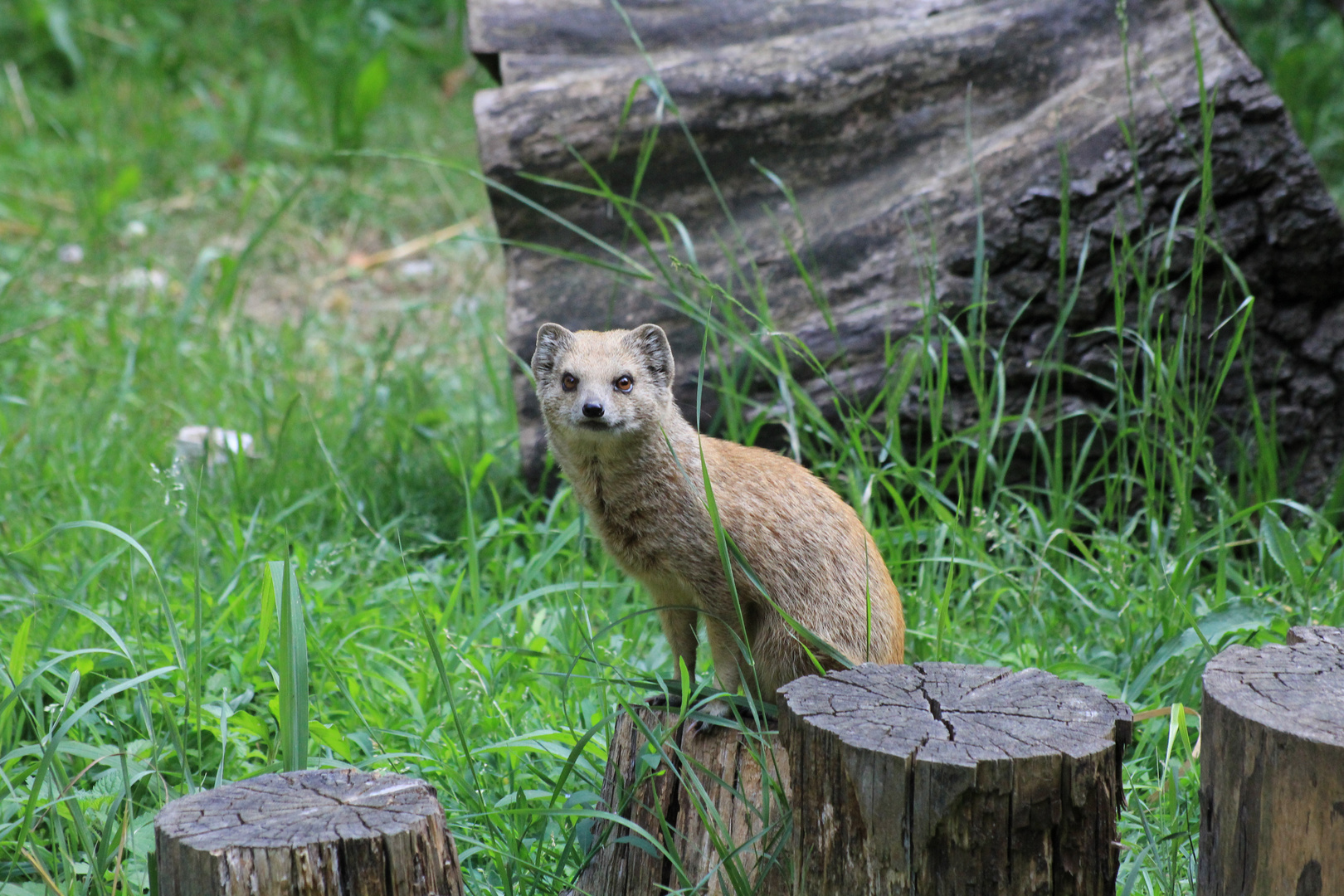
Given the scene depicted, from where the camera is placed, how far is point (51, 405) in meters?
4.96

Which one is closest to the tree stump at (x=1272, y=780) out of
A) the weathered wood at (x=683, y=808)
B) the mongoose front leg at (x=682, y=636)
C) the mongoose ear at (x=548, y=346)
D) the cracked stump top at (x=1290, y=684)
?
the cracked stump top at (x=1290, y=684)

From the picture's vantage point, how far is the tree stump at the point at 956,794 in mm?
1829

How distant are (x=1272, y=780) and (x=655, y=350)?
61.7 inches

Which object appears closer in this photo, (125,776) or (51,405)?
(125,776)

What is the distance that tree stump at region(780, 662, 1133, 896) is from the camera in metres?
1.83

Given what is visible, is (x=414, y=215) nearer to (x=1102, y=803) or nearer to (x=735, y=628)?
(x=735, y=628)

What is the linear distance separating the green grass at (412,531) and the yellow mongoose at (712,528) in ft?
0.70

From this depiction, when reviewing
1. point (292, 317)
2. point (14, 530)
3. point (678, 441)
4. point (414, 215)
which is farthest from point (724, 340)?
point (414, 215)

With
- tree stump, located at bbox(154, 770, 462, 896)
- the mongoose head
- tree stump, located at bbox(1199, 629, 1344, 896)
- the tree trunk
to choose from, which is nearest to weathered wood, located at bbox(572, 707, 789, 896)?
tree stump, located at bbox(154, 770, 462, 896)

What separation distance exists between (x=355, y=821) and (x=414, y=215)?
6.10 metres

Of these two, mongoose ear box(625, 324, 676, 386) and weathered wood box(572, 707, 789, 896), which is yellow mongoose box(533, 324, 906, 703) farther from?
weathered wood box(572, 707, 789, 896)

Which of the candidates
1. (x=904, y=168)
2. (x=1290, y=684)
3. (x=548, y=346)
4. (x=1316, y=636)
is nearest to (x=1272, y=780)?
(x=1290, y=684)

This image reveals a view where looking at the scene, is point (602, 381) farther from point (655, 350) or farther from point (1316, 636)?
point (1316, 636)

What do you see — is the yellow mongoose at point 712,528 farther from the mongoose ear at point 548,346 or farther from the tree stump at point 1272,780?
the tree stump at point 1272,780
